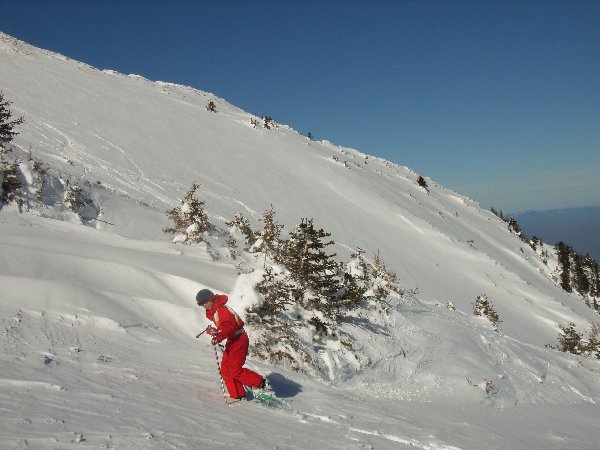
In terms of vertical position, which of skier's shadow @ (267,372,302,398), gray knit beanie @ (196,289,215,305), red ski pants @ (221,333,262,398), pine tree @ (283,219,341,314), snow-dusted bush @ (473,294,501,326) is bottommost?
skier's shadow @ (267,372,302,398)

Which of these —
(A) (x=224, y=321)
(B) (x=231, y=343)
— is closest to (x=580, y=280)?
(B) (x=231, y=343)

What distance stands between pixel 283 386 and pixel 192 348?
1629mm

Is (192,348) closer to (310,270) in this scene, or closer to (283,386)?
(283,386)

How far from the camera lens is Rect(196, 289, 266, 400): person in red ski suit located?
18.2 ft

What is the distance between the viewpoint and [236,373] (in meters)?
5.56

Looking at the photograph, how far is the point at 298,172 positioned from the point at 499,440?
27935 mm

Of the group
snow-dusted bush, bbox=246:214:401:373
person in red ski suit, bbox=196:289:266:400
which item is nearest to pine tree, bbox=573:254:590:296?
snow-dusted bush, bbox=246:214:401:373

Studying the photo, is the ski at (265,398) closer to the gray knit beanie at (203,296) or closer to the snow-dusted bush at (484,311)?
the gray knit beanie at (203,296)

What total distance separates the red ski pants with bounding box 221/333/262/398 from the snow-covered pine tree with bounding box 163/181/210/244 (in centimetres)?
839

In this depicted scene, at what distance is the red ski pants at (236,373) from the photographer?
18.1 feet

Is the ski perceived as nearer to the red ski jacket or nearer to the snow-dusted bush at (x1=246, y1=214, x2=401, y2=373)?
the red ski jacket

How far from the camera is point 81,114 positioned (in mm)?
28984

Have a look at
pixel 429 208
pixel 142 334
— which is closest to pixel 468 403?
pixel 142 334

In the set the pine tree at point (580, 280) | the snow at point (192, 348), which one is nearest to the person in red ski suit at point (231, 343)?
the snow at point (192, 348)
